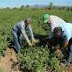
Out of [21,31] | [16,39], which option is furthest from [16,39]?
[21,31]

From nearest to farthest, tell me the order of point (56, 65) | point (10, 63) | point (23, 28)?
point (56, 65)
point (23, 28)
point (10, 63)

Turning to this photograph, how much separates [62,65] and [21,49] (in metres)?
1.94

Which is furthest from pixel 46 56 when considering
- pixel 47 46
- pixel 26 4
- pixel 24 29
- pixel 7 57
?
pixel 26 4

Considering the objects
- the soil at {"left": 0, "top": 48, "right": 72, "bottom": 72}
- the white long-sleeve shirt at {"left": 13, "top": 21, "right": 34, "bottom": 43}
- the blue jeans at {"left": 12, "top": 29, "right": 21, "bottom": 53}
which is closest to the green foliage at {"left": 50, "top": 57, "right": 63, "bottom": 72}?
the soil at {"left": 0, "top": 48, "right": 72, "bottom": 72}

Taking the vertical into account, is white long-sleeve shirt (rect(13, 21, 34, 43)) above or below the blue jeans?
above

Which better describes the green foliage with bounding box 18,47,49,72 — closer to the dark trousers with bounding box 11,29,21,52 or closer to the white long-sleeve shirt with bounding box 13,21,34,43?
the dark trousers with bounding box 11,29,21,52

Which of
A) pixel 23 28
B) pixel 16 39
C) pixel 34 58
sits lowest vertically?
pixel 34 58

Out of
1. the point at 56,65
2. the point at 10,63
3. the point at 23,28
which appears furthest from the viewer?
the point at 10,63

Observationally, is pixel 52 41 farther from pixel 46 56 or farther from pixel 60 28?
pixel 60 28

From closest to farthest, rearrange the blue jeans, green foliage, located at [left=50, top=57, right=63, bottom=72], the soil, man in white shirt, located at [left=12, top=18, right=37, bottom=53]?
green foliage, located at [left=50, top=57, right=63, bottom=72]
man in white shirt, located at [left=12, top=18, right=37, bottom=53]
the soil
the blue jeans

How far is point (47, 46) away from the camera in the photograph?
378 inches

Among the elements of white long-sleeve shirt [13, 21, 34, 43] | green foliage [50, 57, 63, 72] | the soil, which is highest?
white long-sleeve shirt [13, 21, 34, 43]

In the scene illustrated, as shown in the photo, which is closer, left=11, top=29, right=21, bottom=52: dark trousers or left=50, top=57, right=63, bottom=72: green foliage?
left=50, top=57, right=63, bottom=72: green foliage

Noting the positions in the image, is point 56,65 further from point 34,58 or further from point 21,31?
point 21,31
